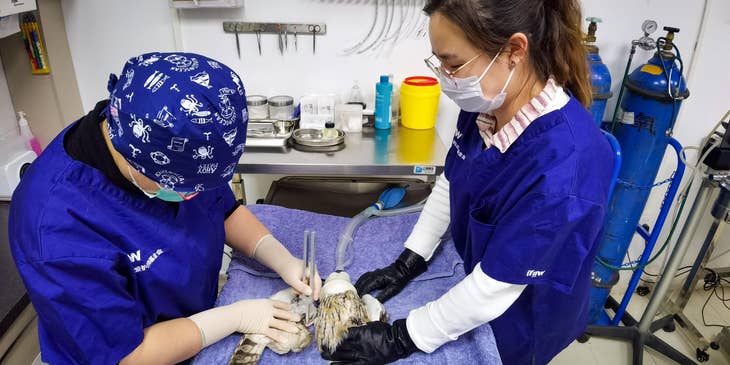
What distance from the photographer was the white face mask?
1024 mm

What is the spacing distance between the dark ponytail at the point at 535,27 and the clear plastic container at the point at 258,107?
1192mm

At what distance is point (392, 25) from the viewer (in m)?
2.05

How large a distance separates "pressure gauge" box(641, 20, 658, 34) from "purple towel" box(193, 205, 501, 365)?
4.16 ft

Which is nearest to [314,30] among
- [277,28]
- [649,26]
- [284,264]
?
[277,28]

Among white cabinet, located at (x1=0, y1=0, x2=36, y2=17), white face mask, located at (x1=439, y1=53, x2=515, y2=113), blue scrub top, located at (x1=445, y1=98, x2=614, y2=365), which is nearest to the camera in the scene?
blue scrub top, located at (x1=445, y1=98, x2=614, y2=365)

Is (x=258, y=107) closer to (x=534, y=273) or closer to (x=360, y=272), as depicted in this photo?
(x=360, y=272)

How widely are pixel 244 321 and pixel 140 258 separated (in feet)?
0.95

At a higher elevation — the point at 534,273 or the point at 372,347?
the point at 534,273

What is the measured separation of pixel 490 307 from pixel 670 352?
5.48 feet

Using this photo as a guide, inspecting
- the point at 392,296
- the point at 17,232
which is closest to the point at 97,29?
the point at 17,232

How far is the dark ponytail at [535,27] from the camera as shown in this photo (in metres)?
0.92

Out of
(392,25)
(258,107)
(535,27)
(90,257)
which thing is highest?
(535,27)

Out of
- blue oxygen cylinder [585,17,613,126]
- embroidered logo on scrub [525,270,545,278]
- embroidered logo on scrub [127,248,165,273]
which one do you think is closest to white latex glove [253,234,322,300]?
embroidered logo on scrub [127,248,165,273]

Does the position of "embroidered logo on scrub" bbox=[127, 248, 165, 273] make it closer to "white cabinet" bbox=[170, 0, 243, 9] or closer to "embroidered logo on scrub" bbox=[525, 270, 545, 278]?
"embroidered logo on scrub" bbox=[525, 270, 545, 278]
